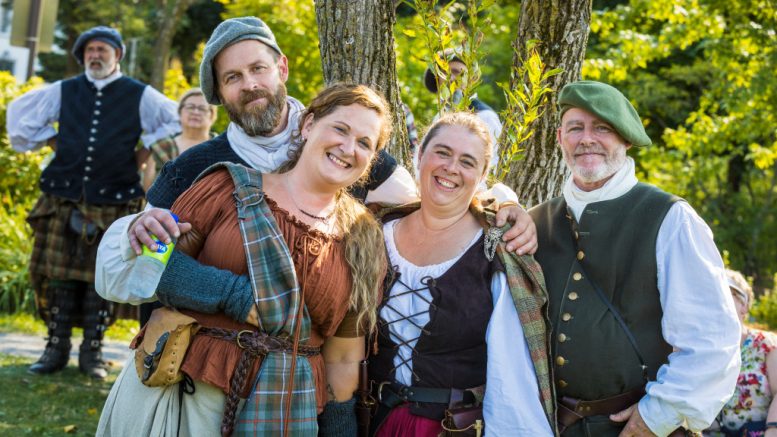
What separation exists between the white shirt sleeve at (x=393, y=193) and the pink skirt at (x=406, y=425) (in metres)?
0.77

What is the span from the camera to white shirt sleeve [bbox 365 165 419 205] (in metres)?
3.12

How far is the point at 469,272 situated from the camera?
275cm

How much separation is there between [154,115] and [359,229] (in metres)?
3.56

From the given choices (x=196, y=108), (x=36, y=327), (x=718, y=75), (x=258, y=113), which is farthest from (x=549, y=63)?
(x=718, y=75)

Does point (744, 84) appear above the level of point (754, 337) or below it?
above

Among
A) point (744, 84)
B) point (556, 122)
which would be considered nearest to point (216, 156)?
point (556, 122)

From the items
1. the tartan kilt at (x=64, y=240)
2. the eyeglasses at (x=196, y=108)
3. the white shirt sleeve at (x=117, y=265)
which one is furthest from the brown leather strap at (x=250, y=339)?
the eyeglasses at (x=196, y=108)

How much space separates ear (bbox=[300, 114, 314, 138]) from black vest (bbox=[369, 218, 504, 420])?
0.62 meters

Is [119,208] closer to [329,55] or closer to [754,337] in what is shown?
[329,55]

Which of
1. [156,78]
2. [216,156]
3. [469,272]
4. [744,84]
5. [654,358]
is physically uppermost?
[156,78]

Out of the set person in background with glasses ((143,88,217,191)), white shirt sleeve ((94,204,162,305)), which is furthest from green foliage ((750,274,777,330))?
white shirt sleeve ((94,204,162,305))

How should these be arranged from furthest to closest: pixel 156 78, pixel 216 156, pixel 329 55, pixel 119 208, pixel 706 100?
1. pixel 156 78
2. pixel 706 100
3. pixel 119 208
4. pixel 329 55
5. pixel 216 156

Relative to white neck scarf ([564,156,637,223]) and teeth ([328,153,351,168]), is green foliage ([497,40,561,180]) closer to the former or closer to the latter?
white neck scarf ([564,156,637,223])

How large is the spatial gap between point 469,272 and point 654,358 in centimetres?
62
